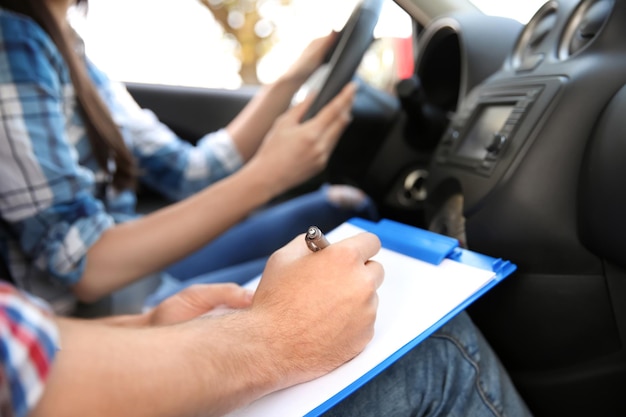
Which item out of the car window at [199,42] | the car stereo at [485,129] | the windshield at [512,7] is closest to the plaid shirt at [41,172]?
the car window at [199,42]

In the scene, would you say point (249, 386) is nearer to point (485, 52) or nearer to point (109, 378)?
point (109, 378)

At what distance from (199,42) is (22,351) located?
5.89ft

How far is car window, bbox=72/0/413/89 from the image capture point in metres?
0.99

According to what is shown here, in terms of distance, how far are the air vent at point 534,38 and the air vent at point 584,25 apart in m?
0.03

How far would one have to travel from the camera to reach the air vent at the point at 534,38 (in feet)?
1.99

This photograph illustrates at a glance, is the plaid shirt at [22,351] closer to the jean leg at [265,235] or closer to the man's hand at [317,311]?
the man's hand at [317,311]

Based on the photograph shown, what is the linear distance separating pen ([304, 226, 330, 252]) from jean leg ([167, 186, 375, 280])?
0.55 m

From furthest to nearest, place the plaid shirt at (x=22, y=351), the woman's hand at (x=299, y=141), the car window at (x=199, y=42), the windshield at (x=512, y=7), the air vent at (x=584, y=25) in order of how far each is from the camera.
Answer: the car window at (x=199, y=42), the woman's hand at (x=299, y=141), the windshield at (x=512, y=7), the air vent at (x=584, y=25), the plaid shirt at (x=22, y=351)

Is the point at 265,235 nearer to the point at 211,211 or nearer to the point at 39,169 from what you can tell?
the point at 211,211

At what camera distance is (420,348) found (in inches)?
20.2

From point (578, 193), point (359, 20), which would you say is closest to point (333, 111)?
point (359, 20)

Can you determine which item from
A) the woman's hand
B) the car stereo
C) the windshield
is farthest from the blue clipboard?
the windshield

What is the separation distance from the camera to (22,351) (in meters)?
0.28

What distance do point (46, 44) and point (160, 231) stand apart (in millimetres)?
296
